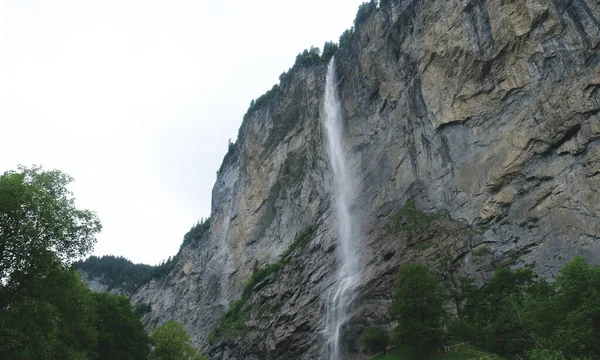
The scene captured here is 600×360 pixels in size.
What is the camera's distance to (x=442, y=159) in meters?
38.4

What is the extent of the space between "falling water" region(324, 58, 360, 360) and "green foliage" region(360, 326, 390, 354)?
4936 mm

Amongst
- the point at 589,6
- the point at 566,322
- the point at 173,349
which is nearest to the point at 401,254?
the point at 566,322

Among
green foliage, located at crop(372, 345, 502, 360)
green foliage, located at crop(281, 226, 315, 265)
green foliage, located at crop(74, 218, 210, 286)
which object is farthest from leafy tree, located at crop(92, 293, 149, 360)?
green foliage, located at crop(74, 218, 210, 286)

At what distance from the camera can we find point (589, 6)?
31.2 metres

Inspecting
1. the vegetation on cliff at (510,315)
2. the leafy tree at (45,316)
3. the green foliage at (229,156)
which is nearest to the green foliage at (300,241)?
the vegetation on cliff at (510,315)

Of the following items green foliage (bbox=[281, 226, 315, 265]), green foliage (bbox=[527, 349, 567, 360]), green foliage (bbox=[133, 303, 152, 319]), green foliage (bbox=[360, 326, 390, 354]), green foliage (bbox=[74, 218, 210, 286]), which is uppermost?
green foliage (bbox=[74, 218, 210, 286])

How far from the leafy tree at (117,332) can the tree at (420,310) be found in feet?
58.1

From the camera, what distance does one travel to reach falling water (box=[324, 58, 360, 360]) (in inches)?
1464

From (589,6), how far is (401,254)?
21.6 metres

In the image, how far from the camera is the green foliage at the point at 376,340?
3019 cm

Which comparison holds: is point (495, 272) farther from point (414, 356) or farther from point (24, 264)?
point (24, 264)

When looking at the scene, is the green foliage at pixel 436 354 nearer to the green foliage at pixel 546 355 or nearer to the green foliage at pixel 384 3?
the green foliage at pixel 546 355

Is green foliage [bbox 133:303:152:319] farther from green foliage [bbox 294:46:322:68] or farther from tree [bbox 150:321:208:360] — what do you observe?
tree [bbox 150:321:208:360]

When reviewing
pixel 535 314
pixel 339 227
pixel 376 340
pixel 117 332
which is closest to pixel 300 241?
pixel 339 227
